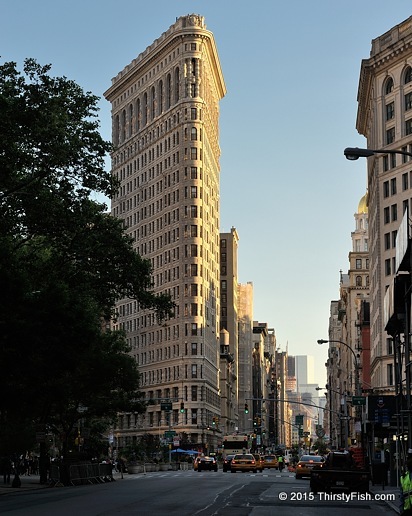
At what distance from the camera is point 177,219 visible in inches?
6703

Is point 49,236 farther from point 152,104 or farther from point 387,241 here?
point 152,104

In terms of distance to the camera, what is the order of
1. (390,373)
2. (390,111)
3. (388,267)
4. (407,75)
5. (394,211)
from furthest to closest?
(390,111), (407,75), (388,267), (394,211), (390,373)

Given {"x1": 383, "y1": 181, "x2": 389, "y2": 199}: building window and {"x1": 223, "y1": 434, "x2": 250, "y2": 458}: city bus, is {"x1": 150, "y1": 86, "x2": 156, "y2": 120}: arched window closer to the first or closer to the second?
{"x1": 223, "y1": 434, "x2": 250, "y2": 458}: city bus

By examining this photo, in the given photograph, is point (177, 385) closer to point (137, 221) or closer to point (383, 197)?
point (137, 221)

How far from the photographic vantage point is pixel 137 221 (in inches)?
7279

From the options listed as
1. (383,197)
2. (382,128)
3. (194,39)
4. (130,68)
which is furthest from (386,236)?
(130,68)

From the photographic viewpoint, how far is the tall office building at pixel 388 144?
327 feet

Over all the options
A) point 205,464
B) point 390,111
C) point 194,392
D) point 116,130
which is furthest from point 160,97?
point 205,464

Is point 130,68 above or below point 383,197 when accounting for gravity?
above

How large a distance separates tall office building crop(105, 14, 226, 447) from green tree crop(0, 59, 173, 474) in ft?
378

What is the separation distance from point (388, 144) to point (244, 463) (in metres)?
36.5

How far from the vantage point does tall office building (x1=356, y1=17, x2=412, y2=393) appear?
327 feet

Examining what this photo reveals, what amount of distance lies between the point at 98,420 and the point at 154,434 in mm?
72413

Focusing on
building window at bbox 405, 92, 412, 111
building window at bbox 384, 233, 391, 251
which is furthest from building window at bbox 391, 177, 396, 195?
building window at bbox 405, 92, 412, 111
